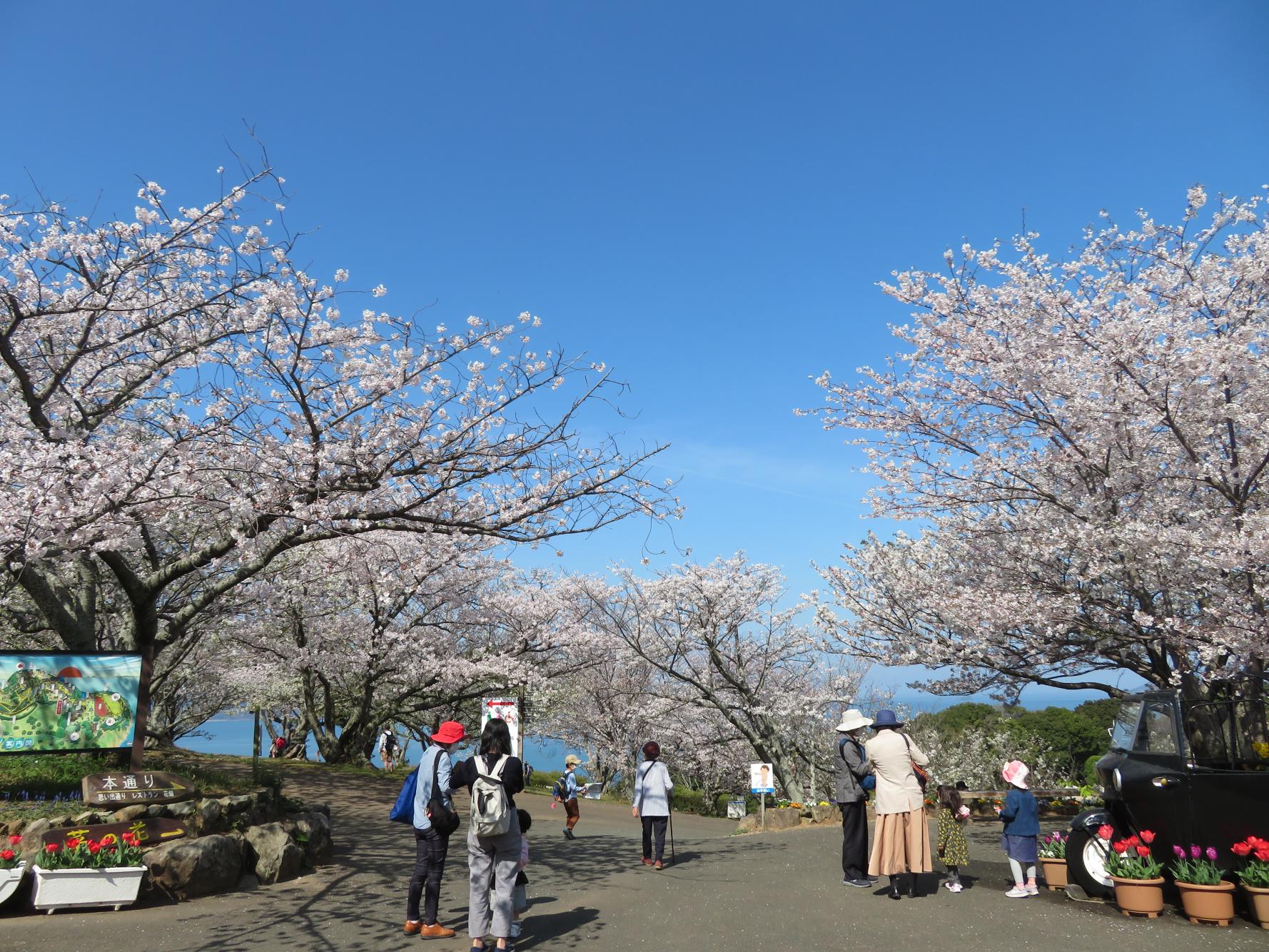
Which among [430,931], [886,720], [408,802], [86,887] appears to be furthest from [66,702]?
[886,720]

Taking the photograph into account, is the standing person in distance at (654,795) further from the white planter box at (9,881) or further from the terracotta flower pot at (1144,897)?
the white planter box at (9,881)

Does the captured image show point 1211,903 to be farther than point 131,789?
No

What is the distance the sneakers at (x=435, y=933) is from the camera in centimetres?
686

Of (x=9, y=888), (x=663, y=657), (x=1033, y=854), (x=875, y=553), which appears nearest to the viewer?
(x=9, y=888)

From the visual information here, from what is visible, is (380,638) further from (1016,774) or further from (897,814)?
(1016,774)

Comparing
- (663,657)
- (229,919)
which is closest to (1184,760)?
(229,919)

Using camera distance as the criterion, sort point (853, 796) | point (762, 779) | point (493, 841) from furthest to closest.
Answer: point (762, 779) < point (853, 796) < point (493, 841)

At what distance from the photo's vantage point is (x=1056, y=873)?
8453mm

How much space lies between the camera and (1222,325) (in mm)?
10562

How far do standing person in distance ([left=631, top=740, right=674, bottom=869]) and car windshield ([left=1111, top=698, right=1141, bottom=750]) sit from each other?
504 centimetres

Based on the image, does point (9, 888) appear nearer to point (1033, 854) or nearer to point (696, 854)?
point (696, 854)

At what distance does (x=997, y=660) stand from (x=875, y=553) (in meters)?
5.51

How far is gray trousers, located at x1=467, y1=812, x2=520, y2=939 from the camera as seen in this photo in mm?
6152

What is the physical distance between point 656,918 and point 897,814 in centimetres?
252
